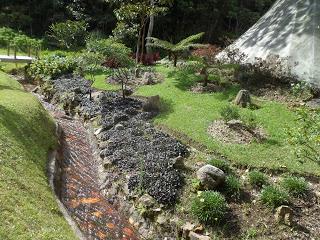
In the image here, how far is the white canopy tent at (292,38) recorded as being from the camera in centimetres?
2256

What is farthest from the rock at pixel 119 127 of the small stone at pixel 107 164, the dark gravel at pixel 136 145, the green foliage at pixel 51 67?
the green foliage at pixel 51 67

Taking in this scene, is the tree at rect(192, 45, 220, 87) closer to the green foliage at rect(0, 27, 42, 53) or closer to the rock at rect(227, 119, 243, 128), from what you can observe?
the rock at rect(227, 119, 243, 128)

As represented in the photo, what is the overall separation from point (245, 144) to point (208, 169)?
350 centimetres

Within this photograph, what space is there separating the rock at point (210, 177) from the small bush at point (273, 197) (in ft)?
4.73

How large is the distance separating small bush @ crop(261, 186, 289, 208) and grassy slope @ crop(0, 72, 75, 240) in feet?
20.0

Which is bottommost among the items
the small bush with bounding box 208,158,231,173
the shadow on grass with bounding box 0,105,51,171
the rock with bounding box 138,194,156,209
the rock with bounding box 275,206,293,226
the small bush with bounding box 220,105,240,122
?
the rock with bounding box 138,194,156,209

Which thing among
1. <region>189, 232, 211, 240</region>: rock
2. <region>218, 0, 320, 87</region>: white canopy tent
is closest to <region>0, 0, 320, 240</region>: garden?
<region>189, 232, 211, 240</region>: rock

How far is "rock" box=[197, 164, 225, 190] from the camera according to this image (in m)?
13.2

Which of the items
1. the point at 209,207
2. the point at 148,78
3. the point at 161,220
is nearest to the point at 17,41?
the point at 148,78

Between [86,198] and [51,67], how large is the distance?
1792cm

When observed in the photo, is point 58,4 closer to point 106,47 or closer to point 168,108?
point 106,47

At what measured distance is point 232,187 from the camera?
1322 centimetres

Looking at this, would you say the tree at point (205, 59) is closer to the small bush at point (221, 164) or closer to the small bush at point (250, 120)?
the small bush at point (250, 120)

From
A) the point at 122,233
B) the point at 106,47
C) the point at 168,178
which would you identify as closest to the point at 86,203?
the point at 122,233
